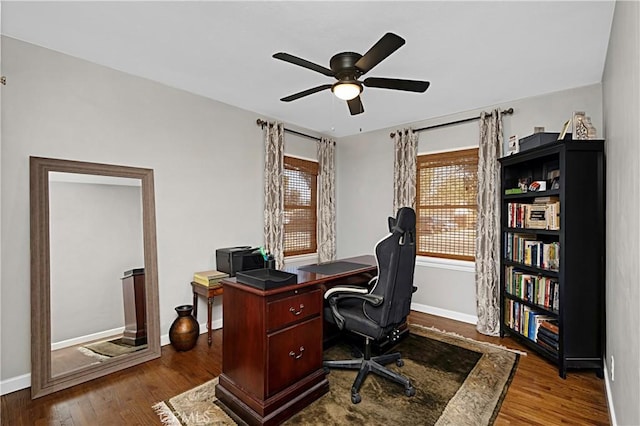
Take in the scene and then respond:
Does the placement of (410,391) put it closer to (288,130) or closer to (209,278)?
(209,278)

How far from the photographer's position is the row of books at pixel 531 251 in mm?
2885

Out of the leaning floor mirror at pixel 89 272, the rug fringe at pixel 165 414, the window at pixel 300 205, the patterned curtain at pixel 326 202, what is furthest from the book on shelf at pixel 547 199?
the leaning floor mirror at pixel 89 272

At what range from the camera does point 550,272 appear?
9.32 ft

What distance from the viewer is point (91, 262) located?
2680 millimetres

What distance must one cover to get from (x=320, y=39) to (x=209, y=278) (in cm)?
245

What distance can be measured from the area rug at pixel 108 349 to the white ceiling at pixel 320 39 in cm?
248

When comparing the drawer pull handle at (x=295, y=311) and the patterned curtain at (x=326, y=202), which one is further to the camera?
the patterned curtain at (x=326, y=202)

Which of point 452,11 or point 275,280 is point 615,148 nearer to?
point 452,11

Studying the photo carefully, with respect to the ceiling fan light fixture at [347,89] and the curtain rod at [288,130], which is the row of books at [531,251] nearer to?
the ceiling fan light fixture at [347,89]

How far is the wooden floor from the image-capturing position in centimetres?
204

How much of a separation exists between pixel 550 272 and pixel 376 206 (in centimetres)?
242

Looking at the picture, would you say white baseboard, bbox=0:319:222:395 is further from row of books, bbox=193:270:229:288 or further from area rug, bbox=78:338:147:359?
row of books, bbox=193:270:229:288

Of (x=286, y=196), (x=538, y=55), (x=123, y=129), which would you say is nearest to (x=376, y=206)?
(x=286, y=196)

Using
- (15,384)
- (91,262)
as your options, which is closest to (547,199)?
(91,262)
